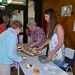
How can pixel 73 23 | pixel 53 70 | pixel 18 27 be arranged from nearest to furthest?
pixel 53 70, pixel 18 27, pixel 73 23

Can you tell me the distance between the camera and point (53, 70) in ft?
4.70

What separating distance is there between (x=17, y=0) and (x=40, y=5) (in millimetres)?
817

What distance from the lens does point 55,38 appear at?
1.67m

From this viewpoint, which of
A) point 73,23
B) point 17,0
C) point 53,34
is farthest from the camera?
point 17,0

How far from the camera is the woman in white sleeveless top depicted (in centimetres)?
159

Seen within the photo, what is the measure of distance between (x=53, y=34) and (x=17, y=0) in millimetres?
2951

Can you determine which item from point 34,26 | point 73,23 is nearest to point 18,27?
point 34,26

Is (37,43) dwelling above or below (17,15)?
below

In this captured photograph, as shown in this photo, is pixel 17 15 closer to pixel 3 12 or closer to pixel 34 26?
pixel 3 12

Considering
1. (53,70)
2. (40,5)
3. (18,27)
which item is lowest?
(53,70)

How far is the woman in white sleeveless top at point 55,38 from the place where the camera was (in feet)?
5.23

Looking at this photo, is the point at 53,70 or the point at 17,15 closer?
the point at 53,70

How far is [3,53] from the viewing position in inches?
58.8

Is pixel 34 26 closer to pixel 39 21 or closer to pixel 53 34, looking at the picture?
pixel 53 34
